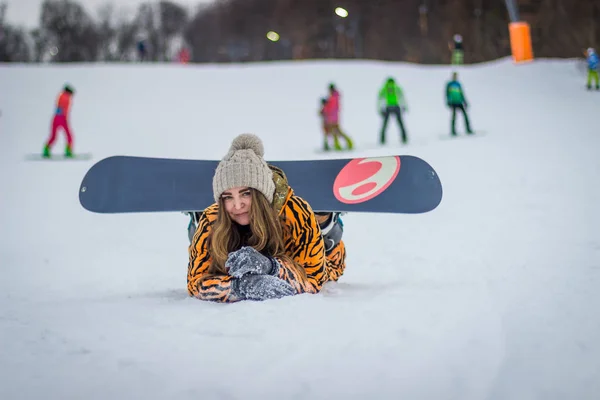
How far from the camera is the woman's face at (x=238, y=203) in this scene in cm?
333

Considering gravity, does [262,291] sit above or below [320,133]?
below

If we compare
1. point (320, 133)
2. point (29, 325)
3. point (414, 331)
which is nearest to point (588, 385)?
point (414, 331)

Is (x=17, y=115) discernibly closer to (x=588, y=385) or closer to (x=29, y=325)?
(x=29, y=325)

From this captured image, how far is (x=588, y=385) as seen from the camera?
2393 mm

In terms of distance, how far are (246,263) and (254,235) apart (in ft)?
0.66

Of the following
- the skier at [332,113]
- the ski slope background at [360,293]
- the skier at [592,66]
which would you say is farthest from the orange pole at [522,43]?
the skier at [332,113]

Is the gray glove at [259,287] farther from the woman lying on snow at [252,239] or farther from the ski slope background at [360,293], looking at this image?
the ski slope background at [360,293]

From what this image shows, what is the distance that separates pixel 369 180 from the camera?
4.54 m

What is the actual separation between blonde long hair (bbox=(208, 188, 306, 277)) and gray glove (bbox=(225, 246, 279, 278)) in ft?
0.39

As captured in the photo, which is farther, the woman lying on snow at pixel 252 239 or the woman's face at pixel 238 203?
the woman's face at pixel 238 203

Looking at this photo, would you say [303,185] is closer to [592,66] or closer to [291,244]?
[291,244]

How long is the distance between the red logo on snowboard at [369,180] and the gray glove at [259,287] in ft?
4.35

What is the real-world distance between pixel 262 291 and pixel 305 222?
456 mm

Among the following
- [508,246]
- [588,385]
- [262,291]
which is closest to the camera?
[588,385]
